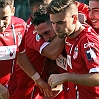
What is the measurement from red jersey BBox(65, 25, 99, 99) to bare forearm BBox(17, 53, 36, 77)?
59 centimetres

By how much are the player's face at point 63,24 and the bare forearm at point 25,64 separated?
0.83 m

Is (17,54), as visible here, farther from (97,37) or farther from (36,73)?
(97,37)

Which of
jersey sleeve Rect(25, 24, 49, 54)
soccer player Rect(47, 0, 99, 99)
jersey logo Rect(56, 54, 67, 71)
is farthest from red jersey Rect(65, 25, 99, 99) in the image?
jersey sleeve Rect(25, 24, 49, 54)

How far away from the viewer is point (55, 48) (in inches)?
165

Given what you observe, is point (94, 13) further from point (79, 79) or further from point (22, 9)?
point (22, 9)

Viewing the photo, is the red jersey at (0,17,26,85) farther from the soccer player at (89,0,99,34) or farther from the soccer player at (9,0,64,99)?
the soccer player at (89,0,99,34)

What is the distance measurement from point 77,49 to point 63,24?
24cm

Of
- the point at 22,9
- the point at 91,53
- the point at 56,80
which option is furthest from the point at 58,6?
the point at 22,9

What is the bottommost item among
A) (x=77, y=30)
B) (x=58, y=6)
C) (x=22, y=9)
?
(x=22, y=9)

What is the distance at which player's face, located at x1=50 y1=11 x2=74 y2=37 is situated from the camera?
12.6 ft

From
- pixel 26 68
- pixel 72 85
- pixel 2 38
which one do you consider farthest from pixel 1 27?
pixel 72 85

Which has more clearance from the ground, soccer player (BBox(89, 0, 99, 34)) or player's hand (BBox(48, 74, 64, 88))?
soccer player (BBox(89, 0, 99, 34))

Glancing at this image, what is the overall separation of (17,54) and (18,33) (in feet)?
0.74

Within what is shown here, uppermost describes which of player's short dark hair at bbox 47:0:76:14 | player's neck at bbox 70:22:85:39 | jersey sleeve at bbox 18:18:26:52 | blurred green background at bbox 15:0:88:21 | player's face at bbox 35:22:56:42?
player's short dark hair at bbox 47:0:76:14
